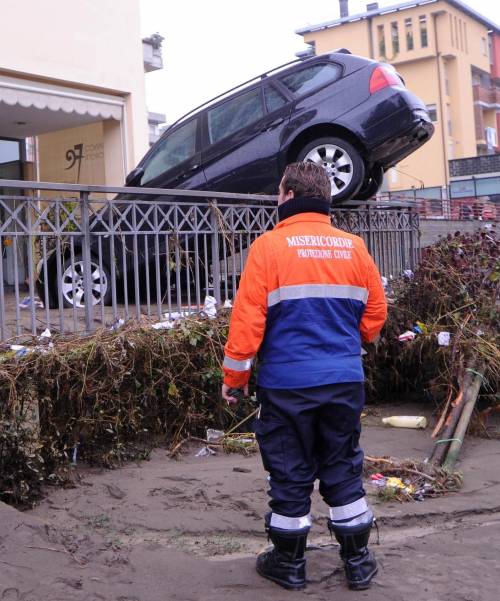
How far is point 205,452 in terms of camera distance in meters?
5.59

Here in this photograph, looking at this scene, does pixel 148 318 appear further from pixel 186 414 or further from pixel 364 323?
pixel 364 323

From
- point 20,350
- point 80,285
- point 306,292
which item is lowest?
point 20,350

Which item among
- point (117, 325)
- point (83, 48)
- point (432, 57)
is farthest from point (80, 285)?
point (432, 57)

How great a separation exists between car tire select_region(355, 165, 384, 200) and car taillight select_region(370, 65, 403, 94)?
87 cm

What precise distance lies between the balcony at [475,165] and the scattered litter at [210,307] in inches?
1157

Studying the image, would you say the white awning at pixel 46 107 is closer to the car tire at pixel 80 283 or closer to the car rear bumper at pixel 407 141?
the car tire at pixel 80 283

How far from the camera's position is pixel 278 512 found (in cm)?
348

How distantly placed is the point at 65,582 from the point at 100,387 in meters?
1.71

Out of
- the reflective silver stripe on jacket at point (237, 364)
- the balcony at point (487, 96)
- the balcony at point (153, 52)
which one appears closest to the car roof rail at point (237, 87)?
the reflective silver stripe on jacket at point (237, 364)

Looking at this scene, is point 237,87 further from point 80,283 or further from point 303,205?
point 303,205

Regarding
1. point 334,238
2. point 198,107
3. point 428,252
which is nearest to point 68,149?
point 198,107

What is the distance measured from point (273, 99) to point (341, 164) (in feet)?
3.87

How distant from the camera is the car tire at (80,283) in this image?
18.7 ft

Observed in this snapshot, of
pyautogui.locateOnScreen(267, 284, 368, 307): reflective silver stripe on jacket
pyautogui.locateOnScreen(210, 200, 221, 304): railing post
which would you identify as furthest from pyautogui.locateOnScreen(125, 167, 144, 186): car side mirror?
pyautogui.locateOnScreen(267, 284, 368, 307): reflective silver stripe on jacket
